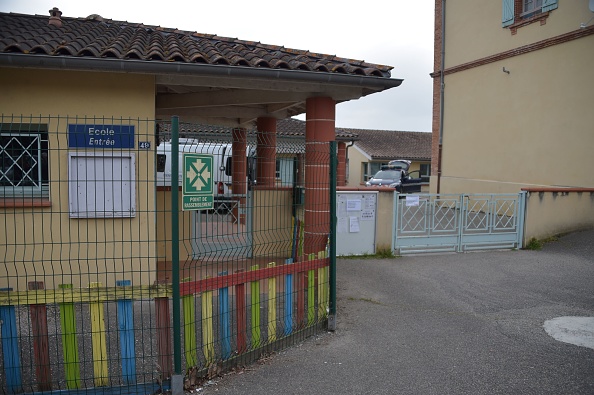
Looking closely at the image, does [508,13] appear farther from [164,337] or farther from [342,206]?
[164,337]

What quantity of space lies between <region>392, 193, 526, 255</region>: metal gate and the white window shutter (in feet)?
23.4

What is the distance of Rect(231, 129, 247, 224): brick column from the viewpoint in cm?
533

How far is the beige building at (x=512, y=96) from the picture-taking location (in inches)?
512

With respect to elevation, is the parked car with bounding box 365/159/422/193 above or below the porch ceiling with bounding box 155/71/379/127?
below

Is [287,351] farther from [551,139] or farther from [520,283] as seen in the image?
[551,139]

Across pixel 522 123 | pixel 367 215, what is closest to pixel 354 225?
pixel 367 215

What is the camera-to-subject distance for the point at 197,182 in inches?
152

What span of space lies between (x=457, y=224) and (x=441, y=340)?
5315 millimetres

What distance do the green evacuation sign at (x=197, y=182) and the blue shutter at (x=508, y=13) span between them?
14223 millimetres

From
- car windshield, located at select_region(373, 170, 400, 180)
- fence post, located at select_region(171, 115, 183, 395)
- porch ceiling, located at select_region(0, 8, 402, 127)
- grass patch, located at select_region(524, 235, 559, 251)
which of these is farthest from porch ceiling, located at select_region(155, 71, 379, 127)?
car windshield, located at select_region(373, 170, 400, 180)

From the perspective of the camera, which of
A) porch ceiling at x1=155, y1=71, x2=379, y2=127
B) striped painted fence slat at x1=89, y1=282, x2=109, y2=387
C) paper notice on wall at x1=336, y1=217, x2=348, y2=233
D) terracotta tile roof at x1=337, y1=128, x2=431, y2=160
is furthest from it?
terracotta tile roof at x1=337, y1=128, x2=431, y2=160

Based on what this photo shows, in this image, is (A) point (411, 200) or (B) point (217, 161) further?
(A) point (411, 200)

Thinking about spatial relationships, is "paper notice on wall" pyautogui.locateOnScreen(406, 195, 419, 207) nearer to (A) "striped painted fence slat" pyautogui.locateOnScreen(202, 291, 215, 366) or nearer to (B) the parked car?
(A) "striped painted fence slat" pyautogui.locateOnScreen(202, 291, 215, 366)

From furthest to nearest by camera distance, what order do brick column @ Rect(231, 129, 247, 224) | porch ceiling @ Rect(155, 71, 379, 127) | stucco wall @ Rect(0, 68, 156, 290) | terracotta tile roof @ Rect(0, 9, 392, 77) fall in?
porch ceiling @ Rect(155, 71, 379, 127) → stucco wall @ Rect(0, 68, 156, 290) → terracotta tile roof @ Rect(0, 9, 392, 77) → brick column @ Rect(231, 129, 247, 224)
